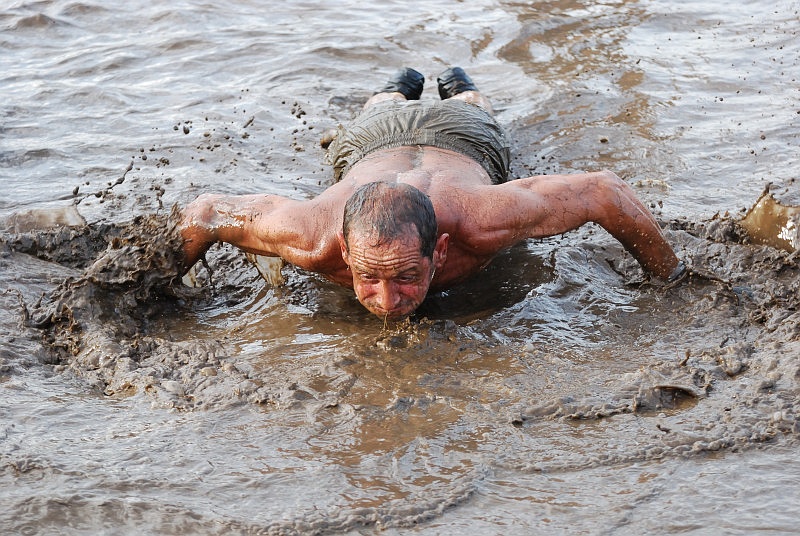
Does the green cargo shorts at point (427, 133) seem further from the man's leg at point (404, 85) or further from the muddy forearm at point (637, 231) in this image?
the muddy forearm at point (637, 231)

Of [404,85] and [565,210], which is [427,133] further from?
[404,85]

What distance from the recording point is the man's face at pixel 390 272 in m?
3.95

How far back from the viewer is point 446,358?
13.6 feet

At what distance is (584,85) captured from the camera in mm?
7746

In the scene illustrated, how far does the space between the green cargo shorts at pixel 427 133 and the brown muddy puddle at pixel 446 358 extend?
26.1 inches

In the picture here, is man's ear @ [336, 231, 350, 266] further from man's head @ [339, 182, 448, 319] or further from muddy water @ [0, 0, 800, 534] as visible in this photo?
muddy water @ [0, 0, 800, 534]

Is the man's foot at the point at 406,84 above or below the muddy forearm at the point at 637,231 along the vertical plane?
above

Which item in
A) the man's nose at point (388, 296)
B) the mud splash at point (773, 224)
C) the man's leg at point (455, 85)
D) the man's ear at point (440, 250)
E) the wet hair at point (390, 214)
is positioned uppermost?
the wet hair at point (390, 214)

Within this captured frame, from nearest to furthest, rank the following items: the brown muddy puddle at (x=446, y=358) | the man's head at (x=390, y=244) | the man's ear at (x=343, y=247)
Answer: the brown muddy puddle at (x=446, y=358) → the man's head at (x=390, y=244) → the man's ear at (x=343, y=247)

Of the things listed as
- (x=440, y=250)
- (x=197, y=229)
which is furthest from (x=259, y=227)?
(x=440, y=250)

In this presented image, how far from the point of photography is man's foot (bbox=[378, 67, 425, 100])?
6828 mm

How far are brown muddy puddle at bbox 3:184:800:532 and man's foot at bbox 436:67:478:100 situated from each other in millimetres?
1896

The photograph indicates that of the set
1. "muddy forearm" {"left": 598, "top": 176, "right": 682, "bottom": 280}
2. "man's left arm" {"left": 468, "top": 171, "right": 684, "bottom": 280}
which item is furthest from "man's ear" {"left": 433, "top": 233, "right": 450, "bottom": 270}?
"muddy forearm" {"left": 598, "top": 176, "right": 682, "bottom": 280}

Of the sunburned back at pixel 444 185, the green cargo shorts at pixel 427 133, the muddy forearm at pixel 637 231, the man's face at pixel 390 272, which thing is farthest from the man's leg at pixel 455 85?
the man's face at pixel 390 272
